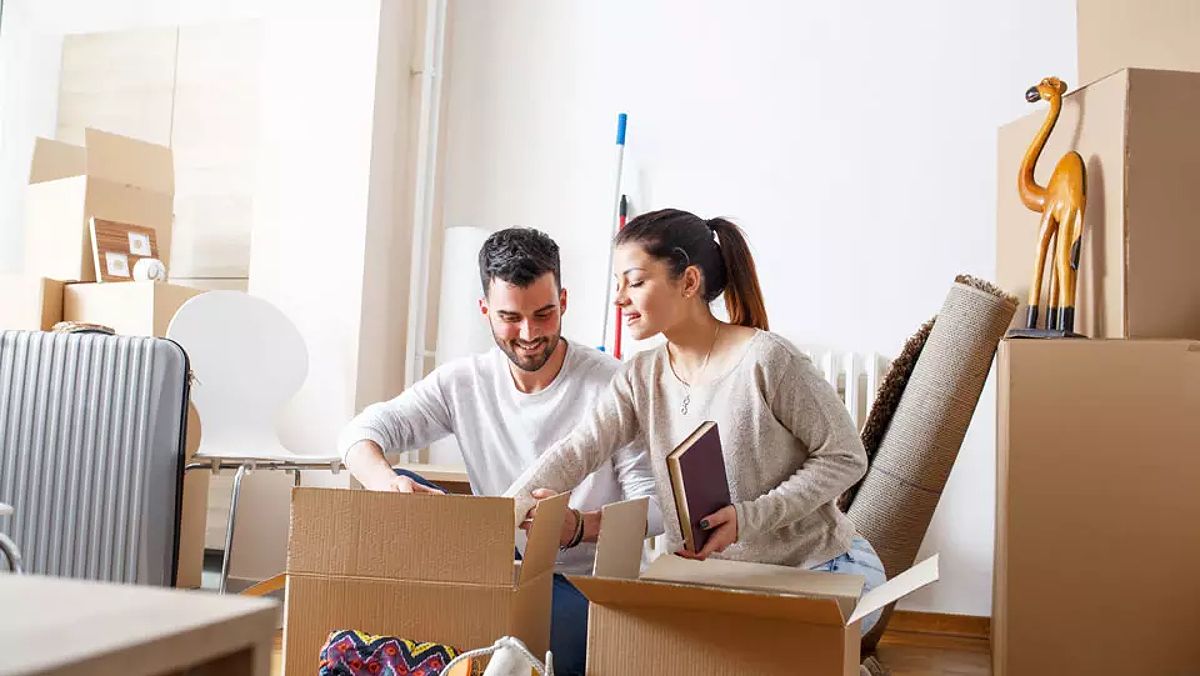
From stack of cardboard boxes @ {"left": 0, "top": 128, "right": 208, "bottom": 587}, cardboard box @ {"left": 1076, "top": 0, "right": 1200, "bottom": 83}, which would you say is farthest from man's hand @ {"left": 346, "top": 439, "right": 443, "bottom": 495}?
cardboard box @ {"left": 1076, "top": 0, "right": 1200, "bottom": 83}

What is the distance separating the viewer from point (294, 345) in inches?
116

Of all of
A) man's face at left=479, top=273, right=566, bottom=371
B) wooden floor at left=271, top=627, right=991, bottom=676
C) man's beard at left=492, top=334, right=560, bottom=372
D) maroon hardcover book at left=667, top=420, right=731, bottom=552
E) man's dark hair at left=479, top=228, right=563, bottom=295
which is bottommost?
wooden floor at left=271, top=627, right=991, bottom=676

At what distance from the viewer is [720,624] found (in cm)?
125

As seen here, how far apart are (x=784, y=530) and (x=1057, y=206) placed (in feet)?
2.78

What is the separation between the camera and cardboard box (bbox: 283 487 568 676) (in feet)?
4.68

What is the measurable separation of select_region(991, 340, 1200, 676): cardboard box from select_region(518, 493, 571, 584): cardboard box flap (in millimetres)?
842

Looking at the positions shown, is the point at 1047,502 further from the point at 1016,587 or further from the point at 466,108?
the point at 466,108

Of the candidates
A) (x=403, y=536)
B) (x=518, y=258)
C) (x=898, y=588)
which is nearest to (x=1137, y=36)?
(x=518, y=258)

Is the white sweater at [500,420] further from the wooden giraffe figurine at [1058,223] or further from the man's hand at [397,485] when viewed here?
the wooden giraffe figurine at [1058,223]

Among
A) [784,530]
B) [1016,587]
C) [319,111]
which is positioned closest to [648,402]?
[784,530]

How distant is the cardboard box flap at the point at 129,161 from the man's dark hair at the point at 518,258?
155 centimetres

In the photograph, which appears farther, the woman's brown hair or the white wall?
the white wall

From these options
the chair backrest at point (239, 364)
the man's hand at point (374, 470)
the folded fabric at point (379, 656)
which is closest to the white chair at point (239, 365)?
the chair backrest at point (239, 364)

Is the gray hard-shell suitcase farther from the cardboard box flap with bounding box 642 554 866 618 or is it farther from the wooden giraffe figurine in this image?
the wooden giraffe figurine
